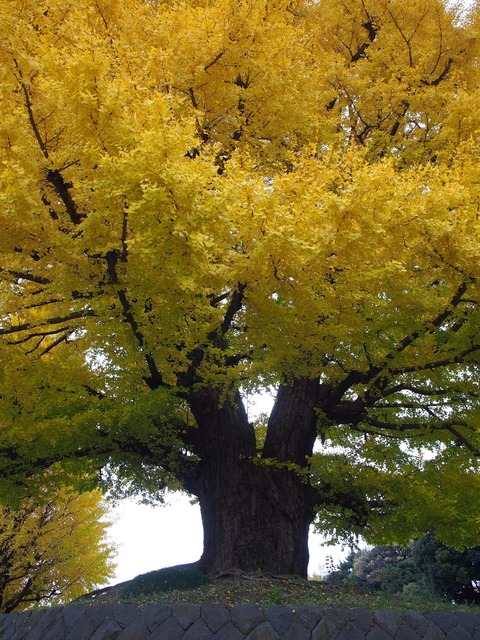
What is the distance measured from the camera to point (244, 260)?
19.5 ft

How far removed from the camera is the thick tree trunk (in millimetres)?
8672

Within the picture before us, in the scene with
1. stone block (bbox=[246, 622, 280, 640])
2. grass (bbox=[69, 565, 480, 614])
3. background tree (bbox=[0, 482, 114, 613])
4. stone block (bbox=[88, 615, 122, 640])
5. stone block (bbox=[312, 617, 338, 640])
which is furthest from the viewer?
background tree (bbox=[0, 482, 114, 613])

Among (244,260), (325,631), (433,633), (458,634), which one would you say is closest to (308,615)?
(325,631)

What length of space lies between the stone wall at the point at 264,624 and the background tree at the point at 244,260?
1912mm

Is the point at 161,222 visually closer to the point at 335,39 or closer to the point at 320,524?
the point at 320,524

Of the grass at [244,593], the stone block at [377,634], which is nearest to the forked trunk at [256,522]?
the grass at [244,593]

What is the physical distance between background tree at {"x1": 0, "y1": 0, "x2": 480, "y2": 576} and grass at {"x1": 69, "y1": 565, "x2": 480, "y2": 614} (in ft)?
1.90

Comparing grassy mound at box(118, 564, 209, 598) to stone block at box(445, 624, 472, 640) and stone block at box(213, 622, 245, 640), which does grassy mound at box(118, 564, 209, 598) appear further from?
stone block at box(445, 624, 472, 640)

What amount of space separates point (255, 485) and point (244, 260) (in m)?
4.45

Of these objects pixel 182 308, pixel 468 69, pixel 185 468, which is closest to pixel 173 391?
pixel 182 308

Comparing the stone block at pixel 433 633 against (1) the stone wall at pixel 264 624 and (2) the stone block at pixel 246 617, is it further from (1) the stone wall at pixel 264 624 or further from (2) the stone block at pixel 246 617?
(2) the stone block at pixel 246 617

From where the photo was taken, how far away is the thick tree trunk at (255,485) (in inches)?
341

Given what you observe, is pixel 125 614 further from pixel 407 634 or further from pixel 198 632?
pixel 407 634

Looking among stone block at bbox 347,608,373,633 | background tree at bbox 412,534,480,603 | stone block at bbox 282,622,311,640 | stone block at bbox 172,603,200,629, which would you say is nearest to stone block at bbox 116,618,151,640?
stone block at bbox 172,603,200,629
